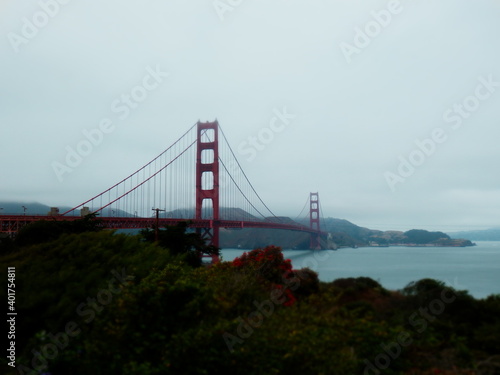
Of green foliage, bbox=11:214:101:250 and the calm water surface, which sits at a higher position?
green foliage, bbox=11:214:101:250

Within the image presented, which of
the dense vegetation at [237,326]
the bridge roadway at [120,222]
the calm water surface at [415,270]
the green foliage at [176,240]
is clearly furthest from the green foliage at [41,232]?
the calm water surface at [415,270]

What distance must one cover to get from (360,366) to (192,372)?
2.28 meters

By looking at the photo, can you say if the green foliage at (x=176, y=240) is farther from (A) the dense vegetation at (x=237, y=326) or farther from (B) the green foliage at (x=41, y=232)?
(A) the dense vegetation at (x=237, y=326)

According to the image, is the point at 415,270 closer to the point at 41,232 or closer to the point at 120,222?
the point at 120,222

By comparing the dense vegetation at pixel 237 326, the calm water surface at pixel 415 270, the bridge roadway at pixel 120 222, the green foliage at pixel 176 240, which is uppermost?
the bridge roadway at pixel 120 222

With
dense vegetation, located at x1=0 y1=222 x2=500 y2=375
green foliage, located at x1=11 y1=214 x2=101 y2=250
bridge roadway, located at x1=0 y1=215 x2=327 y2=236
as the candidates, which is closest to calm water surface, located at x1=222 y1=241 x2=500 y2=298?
dense vegetation, located at x1=0 y1=222 x2=500 y2=375

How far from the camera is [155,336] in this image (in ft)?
19.7

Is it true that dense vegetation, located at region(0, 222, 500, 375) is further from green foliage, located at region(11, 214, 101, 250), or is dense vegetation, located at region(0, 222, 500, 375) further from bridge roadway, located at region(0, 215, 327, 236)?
bridge roadway, located at region(0, 215, 327, 236)

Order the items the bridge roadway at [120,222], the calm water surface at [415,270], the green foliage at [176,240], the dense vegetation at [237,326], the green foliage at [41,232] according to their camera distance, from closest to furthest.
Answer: the dense vegetation at [237,326] → the green foliage at [41,232] → the green foliage at [176,240] → the bridge roadway at [120,222] → the calm water surface at [415,270]

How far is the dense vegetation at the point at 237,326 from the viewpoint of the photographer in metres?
5.35

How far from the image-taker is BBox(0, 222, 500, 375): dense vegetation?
17.6 ft

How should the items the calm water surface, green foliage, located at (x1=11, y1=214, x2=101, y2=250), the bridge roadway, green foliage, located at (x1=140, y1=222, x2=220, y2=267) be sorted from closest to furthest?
green foliage, located at (x1=11, y1=214, x2=101, y2=250) → green foliage, located at (x1=140, y1=222, x2=220, y2=267) → the bridge roadway → the calm water surface

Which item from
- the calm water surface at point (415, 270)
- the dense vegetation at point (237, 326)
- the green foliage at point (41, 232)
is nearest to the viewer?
the dense vegetation at point (237, 326)

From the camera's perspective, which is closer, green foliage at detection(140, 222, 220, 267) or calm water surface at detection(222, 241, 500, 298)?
green foliage at detection(140, 222, 220, 267)
